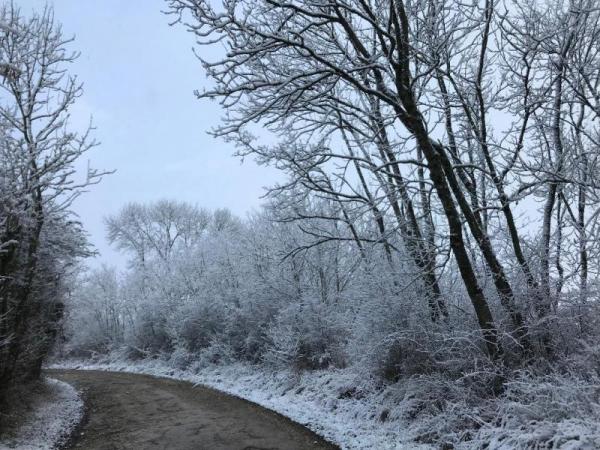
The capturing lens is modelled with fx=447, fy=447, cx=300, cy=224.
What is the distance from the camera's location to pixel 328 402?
9.04m

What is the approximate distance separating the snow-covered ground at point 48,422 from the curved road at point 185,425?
1.07 ft

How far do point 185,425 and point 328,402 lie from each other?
2.81 m

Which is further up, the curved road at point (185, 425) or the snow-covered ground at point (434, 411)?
the snow-covered ground at point (434, 411)

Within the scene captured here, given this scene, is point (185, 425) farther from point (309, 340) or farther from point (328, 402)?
point (309, 340)

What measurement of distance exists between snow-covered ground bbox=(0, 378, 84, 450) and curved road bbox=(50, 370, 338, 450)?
0.33 m

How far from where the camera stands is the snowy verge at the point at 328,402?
22.2 ft

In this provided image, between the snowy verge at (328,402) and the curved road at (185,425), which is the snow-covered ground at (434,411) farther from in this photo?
the curved road at (185,425)

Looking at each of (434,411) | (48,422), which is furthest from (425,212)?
(48,422)

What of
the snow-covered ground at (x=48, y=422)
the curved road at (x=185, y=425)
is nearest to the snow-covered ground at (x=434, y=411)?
the curved road at (x=185, y=425)

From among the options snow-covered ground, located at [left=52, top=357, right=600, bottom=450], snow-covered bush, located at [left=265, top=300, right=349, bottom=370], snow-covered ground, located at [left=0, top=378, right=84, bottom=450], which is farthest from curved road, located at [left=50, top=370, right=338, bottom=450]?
snow-covered bush, located at [left=265, top=300, right=349, bottom=370]

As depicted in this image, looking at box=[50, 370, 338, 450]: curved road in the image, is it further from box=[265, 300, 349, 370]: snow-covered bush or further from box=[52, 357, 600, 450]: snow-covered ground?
box=[265, 300, 349, 370]: snow-covered bush

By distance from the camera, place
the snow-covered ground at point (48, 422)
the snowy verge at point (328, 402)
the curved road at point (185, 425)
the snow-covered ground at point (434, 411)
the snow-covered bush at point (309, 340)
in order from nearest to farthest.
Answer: the snow-covered ground at point (434, 411), the snowy verge at point (328, 402), the curved road at point (185, 425), the snow-covered ground at point (48, 422), the snow-covered bush at point (309, 340)

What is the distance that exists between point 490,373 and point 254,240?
1393 centimetres

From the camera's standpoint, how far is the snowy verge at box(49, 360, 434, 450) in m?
6.77
